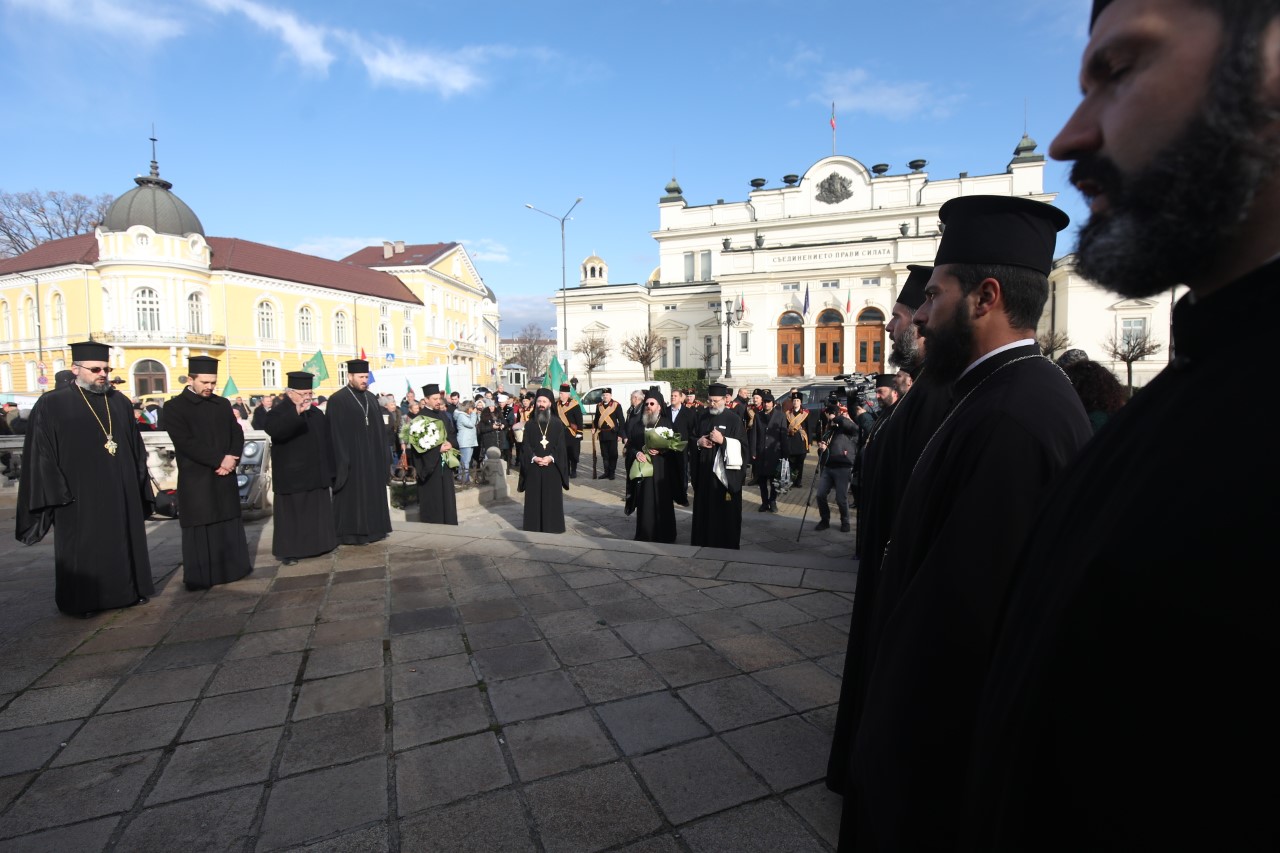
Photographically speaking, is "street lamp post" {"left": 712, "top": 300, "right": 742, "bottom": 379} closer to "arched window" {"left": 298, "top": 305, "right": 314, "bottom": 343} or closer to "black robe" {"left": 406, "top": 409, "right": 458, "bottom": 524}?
"arched window" {"left": 298, "top": 305, "right": 314, "bottom": 343}

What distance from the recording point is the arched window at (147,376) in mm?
42031

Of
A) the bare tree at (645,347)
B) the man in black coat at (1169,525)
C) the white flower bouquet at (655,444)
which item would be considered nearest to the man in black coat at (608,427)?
the white flower bouquet at (655,444)

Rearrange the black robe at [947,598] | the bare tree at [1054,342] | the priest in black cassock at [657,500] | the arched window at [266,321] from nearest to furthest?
the black robe at [947,598], the priest in black cassock at [657,500], the bare tree at [1054,342], the arched window at [266,321]

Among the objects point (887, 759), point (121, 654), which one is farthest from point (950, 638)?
point (121, 654)

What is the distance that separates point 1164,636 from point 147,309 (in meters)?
53.6

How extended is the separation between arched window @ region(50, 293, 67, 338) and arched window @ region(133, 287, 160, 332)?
17.4 ft

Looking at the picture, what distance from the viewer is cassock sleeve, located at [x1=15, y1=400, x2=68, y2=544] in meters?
4.96

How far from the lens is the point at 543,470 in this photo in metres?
8.61

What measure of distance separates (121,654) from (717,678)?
12.7ft

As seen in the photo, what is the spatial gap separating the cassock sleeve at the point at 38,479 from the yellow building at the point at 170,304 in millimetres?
43113

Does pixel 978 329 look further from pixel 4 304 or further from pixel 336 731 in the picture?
pixel 4 304

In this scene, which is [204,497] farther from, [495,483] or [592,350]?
[592,350]

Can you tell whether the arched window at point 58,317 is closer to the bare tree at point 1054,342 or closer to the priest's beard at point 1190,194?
the priest's beard at point 1190,194

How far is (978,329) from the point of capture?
6.59 ft
